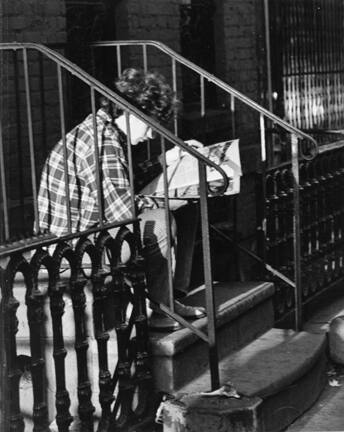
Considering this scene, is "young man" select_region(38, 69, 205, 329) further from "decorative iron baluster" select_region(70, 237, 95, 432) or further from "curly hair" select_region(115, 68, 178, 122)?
"decorative iron baluster" select_region(70, 237, 95, 432)

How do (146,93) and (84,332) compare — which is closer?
(84,332)

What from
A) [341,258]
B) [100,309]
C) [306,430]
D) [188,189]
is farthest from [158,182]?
[341,258]

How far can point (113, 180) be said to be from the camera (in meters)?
5.13

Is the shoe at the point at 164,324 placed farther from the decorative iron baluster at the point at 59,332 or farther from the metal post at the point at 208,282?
the decorative iron baluster at the point at 59,332

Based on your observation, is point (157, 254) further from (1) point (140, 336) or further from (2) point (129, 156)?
(2) point (129, 156)

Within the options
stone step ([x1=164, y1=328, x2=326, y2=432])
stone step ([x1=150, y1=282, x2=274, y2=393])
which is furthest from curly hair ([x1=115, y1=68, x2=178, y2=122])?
stone step ([x1=164, y1=328, x2=326, y2=432])

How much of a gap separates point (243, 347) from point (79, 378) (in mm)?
1448

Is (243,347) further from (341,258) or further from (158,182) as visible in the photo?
(341,258)

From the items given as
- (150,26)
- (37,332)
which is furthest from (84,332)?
(150,26)

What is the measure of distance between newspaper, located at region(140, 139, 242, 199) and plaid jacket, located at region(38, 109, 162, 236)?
237 millimetres

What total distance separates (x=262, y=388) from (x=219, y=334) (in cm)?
54

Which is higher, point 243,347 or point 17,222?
point 17,222

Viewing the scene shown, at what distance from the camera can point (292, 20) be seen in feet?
31.7

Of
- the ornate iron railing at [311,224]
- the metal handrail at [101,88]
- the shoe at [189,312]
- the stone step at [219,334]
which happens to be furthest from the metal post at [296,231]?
the metal handrail at [101,88]
